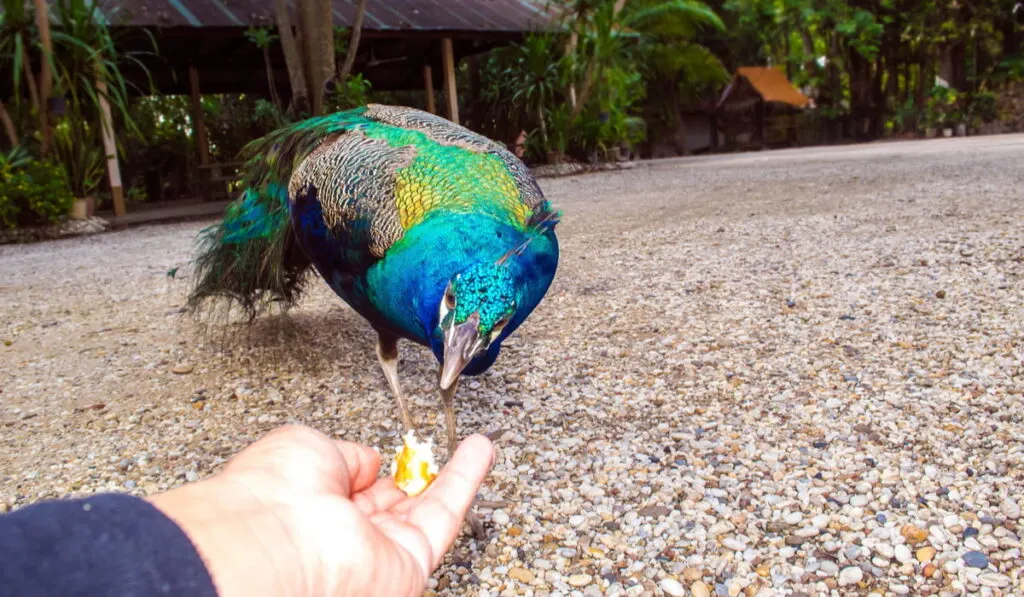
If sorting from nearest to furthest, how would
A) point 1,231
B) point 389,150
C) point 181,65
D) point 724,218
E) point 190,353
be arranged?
point 389,150 < point 190,353 < point 724,218 < point 1,231 < point 181,65

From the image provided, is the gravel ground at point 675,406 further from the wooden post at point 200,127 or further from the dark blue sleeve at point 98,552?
the wooden post at point 200,127

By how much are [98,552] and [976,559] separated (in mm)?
2001

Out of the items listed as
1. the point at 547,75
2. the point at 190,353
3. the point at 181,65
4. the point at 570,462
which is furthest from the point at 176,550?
the point at 181,65

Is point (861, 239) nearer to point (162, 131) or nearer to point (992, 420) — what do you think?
point (992, 420)

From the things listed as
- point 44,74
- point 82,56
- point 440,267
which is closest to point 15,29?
point 44,74

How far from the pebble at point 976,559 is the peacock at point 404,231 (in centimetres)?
128

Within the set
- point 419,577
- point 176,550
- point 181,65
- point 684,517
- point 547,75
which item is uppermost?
point 181,65

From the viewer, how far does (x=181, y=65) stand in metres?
16.2

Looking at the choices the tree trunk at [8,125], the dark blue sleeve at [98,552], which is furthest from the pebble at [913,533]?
the tree trunk at [8,125]

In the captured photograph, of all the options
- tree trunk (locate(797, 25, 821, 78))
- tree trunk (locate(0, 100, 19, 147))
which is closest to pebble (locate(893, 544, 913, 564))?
tree trunk (locate(0, 100, 19, 147))

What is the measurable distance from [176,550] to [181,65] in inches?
684

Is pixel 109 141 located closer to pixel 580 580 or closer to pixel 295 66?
pixel 295 66

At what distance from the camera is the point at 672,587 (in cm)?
196

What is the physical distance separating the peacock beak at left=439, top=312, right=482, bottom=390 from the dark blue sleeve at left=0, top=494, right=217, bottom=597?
0.89 meters
